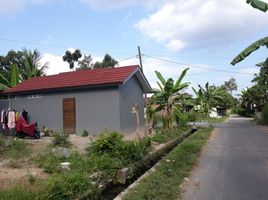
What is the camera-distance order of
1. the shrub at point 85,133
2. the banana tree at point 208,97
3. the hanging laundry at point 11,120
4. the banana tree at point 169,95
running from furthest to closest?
1. the banana tree at point 208,97
2. the banana tree at point 169,95
3. the shrub at point 85,133
4. the hanging laundry at point 11,120

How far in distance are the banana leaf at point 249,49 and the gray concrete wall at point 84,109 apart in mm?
6769

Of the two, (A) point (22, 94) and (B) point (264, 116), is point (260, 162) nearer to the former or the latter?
(A) point (22, 94)

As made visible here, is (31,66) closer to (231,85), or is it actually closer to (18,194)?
(18,194)

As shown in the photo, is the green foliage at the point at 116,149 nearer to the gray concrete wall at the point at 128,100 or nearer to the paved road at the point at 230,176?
the paved road at the point at 230,176

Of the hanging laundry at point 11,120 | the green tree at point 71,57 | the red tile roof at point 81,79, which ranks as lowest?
the hanging laundry at point 11,120

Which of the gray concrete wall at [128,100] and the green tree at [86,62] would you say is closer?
the gray concrete wall at [128,100]

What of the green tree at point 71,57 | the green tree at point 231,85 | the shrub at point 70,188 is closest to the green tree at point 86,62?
the green tree at point 71,57

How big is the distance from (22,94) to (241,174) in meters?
17.7

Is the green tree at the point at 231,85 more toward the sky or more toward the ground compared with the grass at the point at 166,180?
more toward the sky

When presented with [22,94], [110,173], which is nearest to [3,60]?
[22,94]

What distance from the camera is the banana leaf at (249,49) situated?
55.6 feet

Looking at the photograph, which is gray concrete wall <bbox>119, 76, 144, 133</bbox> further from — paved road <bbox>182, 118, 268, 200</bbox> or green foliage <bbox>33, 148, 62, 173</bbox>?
green foliage <bbox>33, 148, 62, 173</bbox>

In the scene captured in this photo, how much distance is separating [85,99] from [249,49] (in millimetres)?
9601

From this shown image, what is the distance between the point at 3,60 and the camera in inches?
2229
